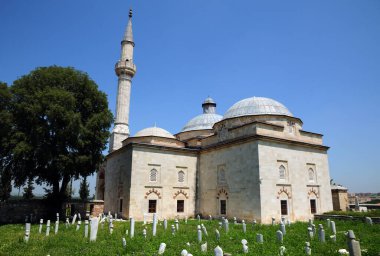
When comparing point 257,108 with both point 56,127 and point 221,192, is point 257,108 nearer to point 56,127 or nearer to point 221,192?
point 221,192

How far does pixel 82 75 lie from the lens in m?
19.5

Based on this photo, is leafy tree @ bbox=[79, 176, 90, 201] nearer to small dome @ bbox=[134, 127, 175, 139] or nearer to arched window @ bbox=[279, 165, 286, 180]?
small dome @ bbox=[134, 127, 175, 139]

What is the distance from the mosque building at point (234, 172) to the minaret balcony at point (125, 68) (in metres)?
6.79

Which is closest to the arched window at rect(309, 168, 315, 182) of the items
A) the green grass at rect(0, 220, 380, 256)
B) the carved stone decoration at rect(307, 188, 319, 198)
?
the carved stone decoration at rect(307, 188, 319, 198)

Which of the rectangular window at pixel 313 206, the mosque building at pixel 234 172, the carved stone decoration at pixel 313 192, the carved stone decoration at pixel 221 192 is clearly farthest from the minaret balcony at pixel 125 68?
the rectangular window at pixel 313 206

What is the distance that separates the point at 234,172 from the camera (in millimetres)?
16938

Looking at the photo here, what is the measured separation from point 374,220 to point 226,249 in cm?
1028

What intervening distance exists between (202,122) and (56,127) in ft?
44.1

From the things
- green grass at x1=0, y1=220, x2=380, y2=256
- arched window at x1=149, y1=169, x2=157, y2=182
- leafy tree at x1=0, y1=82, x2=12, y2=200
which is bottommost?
green grass at x1=0, y1=220, x2=380, y2=256

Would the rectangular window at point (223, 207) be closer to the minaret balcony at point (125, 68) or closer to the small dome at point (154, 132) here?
the small dome at point (154, 132)

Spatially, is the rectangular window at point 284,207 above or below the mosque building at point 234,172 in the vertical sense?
below

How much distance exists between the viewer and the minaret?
2392cm

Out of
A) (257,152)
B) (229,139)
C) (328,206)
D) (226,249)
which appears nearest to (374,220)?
(328,206)

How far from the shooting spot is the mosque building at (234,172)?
15.7 meters
